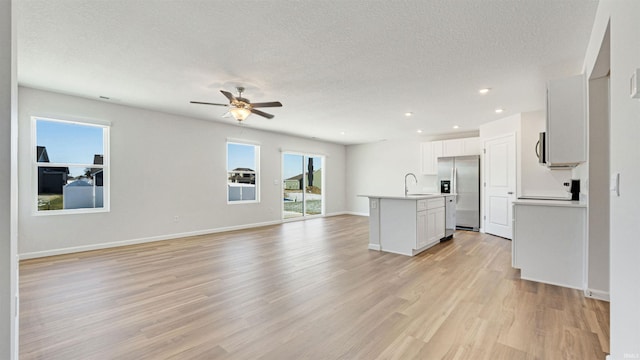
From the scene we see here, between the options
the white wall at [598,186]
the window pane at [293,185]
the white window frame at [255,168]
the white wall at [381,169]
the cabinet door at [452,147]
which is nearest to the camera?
the white wall at [598,186]

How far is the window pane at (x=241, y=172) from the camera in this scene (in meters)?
6.79

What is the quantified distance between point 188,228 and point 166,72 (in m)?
3.54

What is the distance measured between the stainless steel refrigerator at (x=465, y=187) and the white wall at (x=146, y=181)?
15.9ft

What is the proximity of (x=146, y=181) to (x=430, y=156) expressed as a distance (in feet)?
22.8

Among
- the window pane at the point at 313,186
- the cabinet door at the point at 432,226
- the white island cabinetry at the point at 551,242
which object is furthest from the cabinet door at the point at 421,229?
the window pane at the point at 313,186

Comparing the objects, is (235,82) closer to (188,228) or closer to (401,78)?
(401,78)

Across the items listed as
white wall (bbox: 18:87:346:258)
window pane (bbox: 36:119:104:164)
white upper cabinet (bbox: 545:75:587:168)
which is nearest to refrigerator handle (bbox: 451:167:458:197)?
white upper cabinet (bbox: 545:75:587:168)

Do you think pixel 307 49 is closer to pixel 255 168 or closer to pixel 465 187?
pixel 255 168

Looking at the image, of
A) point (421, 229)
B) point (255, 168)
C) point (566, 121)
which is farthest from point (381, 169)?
point (566, 121)

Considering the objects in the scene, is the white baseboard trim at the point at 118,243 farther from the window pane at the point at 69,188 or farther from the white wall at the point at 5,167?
the white wall at the point at 5,167

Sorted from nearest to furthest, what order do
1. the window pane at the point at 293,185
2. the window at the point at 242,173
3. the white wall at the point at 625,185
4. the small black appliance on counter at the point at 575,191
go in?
1. the white wall at the point at 625,185
2. the small black appliance on counter at the point at 575,191
3. the window at the point at 242,173
4. the window pane at the point at 293,185

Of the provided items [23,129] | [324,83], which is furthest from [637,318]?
[23,129]

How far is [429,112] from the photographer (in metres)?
5.42

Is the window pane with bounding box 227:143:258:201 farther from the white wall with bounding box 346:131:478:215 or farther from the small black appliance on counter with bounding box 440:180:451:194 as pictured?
the small black appliance on counter with bounding box 440:180:451:194
